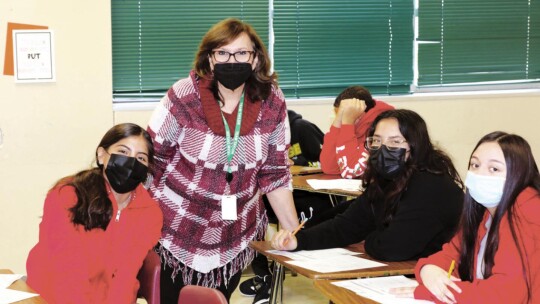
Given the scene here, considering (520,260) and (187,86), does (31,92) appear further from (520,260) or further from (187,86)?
(520,260)

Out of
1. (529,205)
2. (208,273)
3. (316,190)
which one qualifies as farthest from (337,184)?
(529,205)

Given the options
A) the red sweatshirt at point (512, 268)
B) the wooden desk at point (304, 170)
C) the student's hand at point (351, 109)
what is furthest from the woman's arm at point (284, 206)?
the wooden desk at point (304, 170)

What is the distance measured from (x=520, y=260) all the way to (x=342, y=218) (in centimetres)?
97

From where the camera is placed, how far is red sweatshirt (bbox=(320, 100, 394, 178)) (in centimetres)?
462

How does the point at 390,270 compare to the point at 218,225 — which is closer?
the point at 390,270

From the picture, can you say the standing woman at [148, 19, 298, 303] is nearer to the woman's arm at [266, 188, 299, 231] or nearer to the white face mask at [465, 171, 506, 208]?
the woman's arm at [266, 188, 299, 231]

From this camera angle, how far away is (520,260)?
2.18 metres

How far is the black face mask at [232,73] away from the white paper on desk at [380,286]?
0.88m

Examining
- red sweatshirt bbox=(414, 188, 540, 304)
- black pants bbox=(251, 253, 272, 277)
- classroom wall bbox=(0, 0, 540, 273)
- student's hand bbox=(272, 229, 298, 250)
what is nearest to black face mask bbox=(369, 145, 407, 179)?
student's hand bbox=(272, 229, 298, 250)

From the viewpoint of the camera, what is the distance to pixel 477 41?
5980 millimetres

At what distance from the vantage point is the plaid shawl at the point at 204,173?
114 inches

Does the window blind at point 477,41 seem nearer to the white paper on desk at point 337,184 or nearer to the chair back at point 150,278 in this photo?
the white paper on desk at point 337,184

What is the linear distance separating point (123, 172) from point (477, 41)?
3953 millimetres

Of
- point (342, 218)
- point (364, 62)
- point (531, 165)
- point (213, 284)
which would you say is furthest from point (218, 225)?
point (364, 62)
